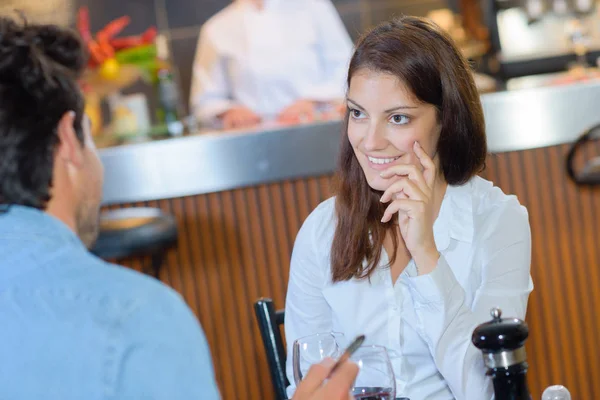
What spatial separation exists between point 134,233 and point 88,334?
6.01 ft

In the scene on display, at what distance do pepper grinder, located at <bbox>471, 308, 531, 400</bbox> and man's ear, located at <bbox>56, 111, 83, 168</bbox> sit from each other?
512 millimetres

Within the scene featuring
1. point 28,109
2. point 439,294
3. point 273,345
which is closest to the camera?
point 28,109

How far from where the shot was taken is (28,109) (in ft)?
3.11

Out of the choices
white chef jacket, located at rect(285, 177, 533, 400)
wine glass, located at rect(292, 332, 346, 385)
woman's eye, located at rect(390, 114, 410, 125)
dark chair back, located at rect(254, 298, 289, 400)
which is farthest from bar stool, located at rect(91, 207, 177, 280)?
wine glass, located at rect(292, 332, 346, 385)

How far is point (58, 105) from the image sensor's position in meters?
0.98

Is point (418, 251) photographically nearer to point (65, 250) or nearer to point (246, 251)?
point (65, 250)

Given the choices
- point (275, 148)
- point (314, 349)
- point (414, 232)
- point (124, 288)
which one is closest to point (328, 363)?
point (314, 349)

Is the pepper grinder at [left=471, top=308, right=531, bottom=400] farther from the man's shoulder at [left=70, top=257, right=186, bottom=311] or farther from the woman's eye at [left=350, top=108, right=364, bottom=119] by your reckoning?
the woman's eye at [left=350, top=108, right=364, bottom=119]

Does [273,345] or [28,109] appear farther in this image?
[273,345]

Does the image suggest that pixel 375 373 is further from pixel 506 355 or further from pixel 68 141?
pixel 68 141

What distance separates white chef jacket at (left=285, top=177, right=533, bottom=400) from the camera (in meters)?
1.48

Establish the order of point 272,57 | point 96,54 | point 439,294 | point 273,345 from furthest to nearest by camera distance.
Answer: point 272,57 → point 96,54 → point 273,345 → point 439,294

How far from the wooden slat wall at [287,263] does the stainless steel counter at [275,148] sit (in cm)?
5

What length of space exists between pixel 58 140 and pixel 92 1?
4417 mm
